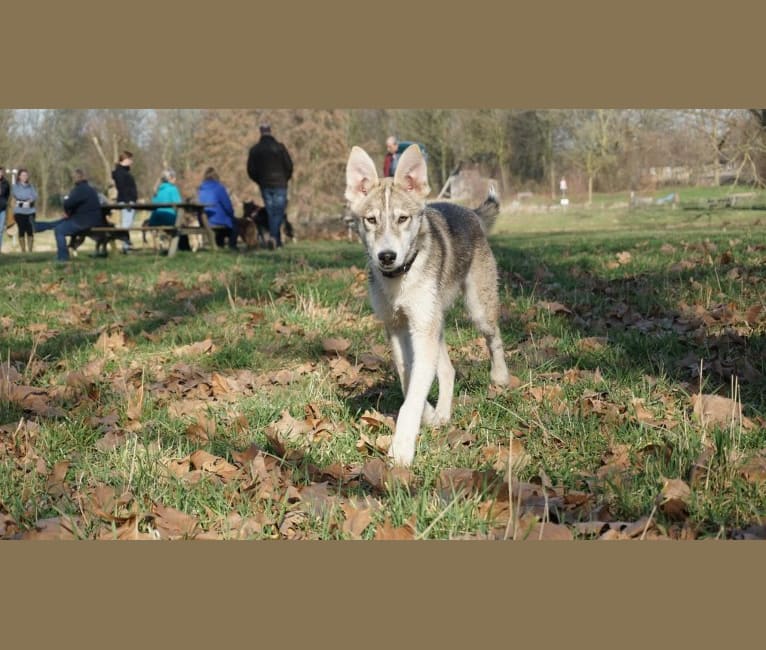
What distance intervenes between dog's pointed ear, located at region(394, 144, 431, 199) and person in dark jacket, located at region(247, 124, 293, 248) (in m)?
14.1

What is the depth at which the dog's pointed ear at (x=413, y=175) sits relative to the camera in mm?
5012

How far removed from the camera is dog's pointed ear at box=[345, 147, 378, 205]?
5.02 m

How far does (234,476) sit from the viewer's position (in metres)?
3.79

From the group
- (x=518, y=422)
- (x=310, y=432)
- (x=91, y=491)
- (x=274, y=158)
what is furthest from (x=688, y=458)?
(x=274, y=158)

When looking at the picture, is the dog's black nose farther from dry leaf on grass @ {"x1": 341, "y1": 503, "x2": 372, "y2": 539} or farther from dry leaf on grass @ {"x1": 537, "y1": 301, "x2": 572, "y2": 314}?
dry leaf on grass @ {"x1": 537, "y1": 301, "x2": 572, "y2": 314}

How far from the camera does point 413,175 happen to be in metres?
5.05

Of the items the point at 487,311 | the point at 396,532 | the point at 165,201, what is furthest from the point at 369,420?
the point at 165,201

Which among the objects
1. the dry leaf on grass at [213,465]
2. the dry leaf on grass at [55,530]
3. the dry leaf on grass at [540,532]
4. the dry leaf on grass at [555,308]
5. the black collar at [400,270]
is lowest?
the dry leaf on grass at [540,532]

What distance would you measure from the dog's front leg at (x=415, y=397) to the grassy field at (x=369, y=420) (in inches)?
4.3

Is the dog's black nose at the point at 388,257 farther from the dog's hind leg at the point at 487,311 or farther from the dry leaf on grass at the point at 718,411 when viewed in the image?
the dry leaf on grass at the point at 718,411

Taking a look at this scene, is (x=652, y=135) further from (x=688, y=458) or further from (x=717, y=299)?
(x=688, y=458)

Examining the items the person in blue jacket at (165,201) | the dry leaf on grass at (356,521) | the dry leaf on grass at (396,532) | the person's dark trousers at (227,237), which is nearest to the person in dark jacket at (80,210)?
the person in blue jacket at (165,201)

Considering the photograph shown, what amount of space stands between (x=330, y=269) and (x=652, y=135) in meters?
23.2

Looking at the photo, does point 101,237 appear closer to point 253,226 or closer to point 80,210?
point 80,210
